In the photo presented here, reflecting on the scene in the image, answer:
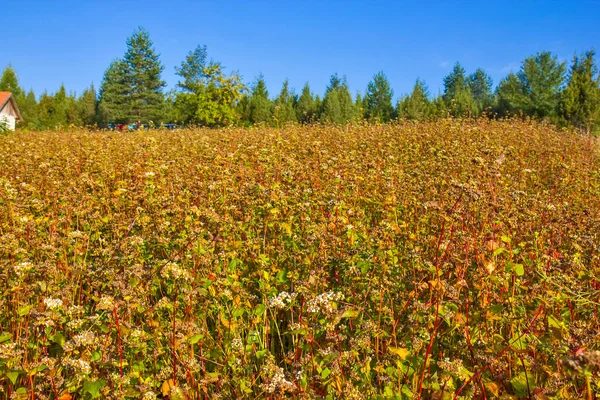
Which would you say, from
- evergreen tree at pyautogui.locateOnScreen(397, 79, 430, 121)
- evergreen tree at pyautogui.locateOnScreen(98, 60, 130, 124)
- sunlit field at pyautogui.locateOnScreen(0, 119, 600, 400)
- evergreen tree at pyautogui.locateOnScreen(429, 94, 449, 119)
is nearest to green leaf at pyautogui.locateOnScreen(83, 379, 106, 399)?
sunlit field at pyautogui.locateOnScreen(0, 119, 600, 400)

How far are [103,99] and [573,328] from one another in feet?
196

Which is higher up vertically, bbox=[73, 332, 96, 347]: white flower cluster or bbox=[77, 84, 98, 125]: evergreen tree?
bbox=[77, 84, 98, 125]: evergreen tree

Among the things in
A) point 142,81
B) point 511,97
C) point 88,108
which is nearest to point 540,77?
point 511,97

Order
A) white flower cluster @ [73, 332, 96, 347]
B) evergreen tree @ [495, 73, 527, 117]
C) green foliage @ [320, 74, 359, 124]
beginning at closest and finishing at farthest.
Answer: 1. white flower cluster @ [73, 332, 96, 347]
2. green foliage @ [320, 74, 359, 124]
3. evergreen tree @ [495, 73, 527, 117]

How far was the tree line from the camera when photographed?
28.8 m

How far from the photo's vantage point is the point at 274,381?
1873 mm

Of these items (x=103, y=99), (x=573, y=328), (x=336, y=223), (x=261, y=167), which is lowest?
(x=573, y=328)

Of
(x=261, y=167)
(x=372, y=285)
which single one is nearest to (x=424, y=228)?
(x=372, y=285)

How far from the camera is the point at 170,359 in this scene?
2471 mm

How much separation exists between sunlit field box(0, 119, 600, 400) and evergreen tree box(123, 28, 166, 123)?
54.2 metres

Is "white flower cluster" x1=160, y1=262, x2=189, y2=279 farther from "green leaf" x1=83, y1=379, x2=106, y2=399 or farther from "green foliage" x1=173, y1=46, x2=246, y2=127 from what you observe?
"green foliage" x1=173, y1=46, x2=246, y2=127

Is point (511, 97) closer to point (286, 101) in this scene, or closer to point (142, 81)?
point (286, 101)

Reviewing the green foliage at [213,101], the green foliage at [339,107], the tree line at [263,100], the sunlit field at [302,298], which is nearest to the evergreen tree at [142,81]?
the tree line at [263,100]

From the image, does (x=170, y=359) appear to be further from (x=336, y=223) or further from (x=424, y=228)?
(x=424, y=228)
